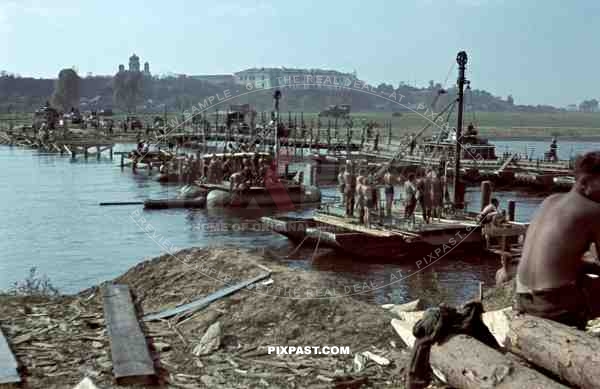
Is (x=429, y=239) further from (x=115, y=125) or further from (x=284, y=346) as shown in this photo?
(x=115, y=125)

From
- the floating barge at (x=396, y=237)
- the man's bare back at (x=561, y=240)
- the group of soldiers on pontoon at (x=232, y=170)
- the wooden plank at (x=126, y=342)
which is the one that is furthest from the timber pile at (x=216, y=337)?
the group of soldiers on pontoon at (x=232, y=170)

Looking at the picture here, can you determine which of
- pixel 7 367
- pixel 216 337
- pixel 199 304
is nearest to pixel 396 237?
pixel 199 304

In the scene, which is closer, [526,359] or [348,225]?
[526,359]

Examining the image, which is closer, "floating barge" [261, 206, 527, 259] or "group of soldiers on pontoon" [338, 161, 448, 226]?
"floating barge" [261, 206, 527, 259]

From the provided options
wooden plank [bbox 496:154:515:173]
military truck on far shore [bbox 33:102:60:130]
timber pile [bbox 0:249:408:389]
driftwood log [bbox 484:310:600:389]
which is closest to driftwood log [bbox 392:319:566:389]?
driftwood log [bbox 484:310:600:389]

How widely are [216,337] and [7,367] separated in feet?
8.10

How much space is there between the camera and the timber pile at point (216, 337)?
28.5ft

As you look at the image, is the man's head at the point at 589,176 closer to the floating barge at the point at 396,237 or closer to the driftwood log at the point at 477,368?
the driftwood log at the point at 477,368

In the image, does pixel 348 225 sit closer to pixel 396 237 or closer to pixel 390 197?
pixel 396 237

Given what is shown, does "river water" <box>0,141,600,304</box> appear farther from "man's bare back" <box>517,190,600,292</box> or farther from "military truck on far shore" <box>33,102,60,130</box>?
"military truck on far shore" <box>33,102,60,130</box>

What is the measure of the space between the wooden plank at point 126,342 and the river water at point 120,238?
31.4 ft

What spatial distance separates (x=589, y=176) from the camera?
675 cm

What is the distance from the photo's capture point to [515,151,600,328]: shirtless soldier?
21.8ft

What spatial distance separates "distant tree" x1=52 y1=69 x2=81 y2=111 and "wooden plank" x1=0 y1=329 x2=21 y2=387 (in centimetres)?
16801
